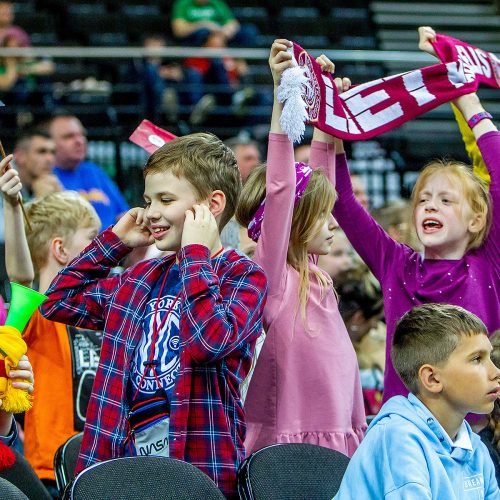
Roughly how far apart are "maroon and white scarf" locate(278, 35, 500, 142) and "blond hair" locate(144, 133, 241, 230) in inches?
15.4

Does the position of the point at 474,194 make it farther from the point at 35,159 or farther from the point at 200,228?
the point at 35,159

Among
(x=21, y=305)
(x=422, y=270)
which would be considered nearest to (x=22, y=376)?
(x=21, y=305)

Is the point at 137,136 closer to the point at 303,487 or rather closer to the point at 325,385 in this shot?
the point at 325,385

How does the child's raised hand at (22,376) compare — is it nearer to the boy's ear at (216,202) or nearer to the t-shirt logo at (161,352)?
the t-shirt logo at (161,352)

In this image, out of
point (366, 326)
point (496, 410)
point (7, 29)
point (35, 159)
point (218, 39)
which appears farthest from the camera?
point (218, 39)

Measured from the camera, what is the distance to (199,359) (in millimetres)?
2635

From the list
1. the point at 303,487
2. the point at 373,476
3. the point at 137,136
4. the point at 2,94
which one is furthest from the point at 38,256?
the point at 2,94

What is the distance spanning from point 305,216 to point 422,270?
420 mm

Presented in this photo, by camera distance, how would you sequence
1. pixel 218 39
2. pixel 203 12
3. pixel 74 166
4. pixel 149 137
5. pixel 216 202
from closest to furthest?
pixel 216 202, pixel 149 137, pixel 74 166, pixel 218 39, pixel 203 12

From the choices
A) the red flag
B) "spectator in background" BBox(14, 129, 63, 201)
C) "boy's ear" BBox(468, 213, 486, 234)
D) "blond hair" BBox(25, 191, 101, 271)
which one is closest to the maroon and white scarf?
"boy's ear" BBox(468, 213, 486, 234)

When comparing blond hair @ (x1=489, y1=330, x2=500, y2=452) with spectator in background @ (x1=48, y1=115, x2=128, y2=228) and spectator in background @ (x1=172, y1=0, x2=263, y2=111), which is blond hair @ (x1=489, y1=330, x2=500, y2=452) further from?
spectator in background @ (x1=172, y1=0, x2=263, y2=111)

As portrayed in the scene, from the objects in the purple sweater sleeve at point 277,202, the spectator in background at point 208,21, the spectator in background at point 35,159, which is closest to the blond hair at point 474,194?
the purple sweater sleeve at point 277,202

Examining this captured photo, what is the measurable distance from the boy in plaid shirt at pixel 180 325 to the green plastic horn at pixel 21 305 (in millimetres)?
125

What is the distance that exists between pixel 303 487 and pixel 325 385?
375mm
